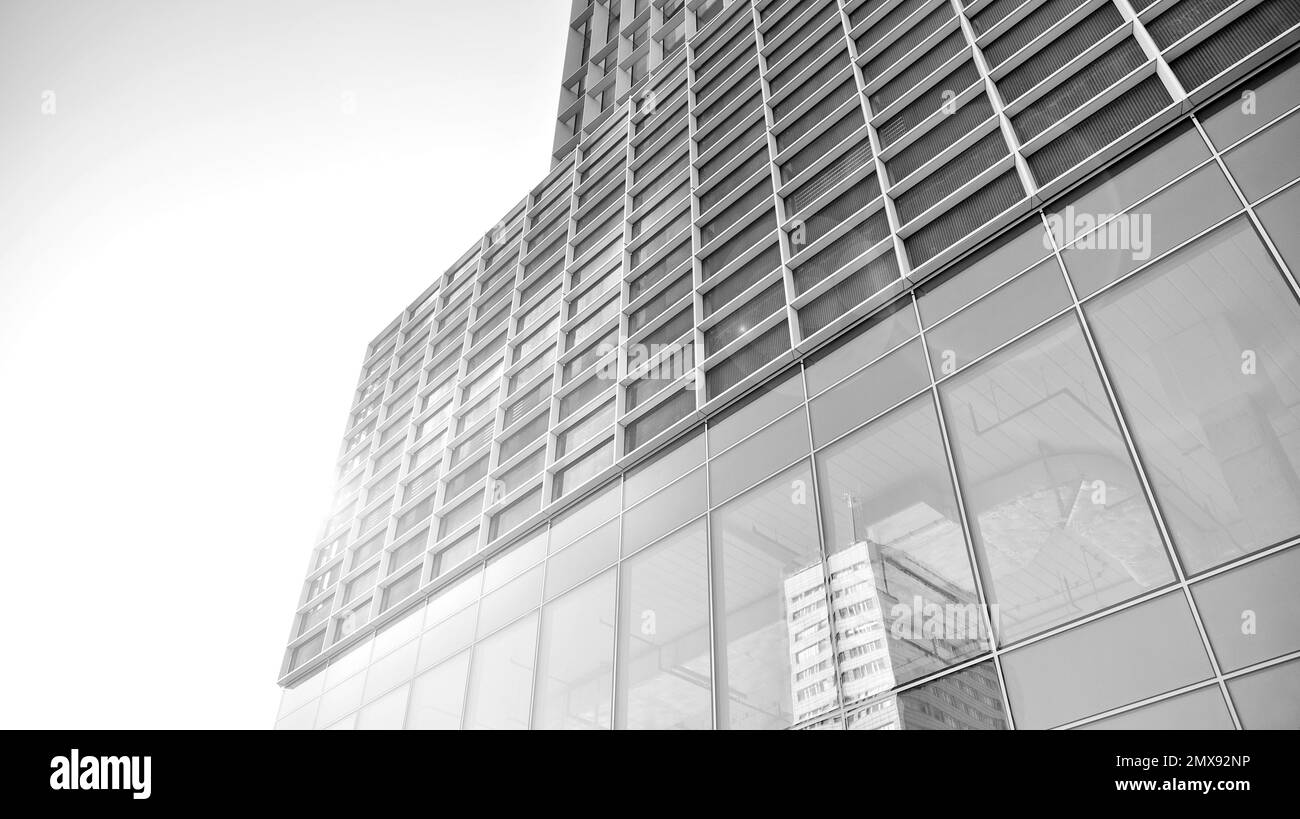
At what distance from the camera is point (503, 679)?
18.9 metres

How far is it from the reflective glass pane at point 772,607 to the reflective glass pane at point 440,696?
8.03m

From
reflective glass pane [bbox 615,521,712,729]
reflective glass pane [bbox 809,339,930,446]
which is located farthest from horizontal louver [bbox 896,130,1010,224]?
reflective glass pane [bbox 615,521,712,729]

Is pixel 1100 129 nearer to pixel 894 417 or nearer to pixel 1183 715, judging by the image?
pixel 894 417

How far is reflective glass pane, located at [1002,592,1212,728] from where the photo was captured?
9336 mm

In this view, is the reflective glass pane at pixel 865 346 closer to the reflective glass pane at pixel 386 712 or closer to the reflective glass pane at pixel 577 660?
the reflective glass pane at pixel 577 660

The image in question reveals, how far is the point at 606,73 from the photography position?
38719 millimetres

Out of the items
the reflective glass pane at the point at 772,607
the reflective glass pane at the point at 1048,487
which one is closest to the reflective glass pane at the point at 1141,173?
the reflective glass pane at the point at 1048,487

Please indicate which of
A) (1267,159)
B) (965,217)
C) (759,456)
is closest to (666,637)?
(759,456)

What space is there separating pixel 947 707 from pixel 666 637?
19.1ft

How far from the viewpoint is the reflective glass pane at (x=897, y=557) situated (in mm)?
11531

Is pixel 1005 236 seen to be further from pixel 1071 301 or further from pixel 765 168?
pixel 765 168

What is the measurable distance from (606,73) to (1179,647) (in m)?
35.3
